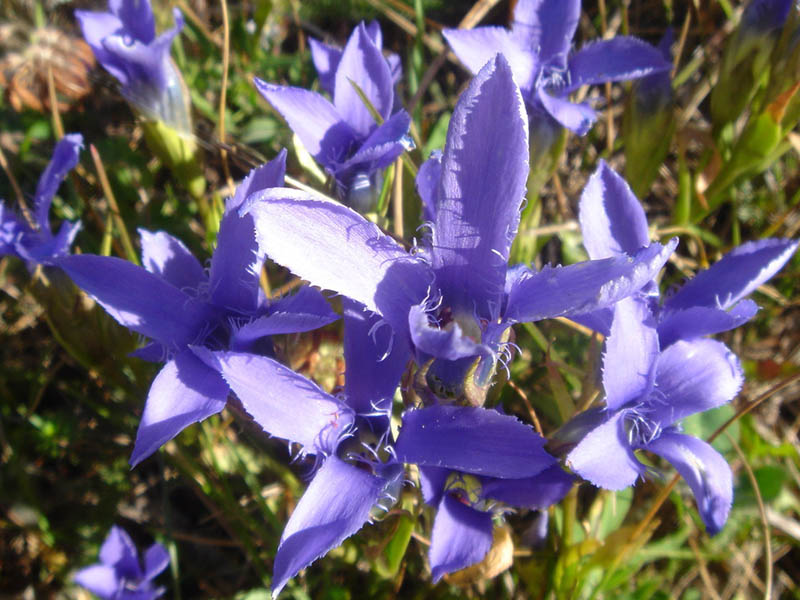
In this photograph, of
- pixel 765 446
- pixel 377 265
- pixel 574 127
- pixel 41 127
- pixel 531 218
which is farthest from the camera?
pixel 41 127

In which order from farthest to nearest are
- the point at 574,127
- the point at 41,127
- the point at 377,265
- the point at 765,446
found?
the point at 41,127 < the point at 765,446 < the point at 574,127 < the point at 377,265

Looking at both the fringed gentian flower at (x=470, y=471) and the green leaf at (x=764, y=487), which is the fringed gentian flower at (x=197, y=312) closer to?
the fringed gentian flower at (x=470, y=471)

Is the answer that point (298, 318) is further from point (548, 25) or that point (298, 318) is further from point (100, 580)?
point (100, 580)

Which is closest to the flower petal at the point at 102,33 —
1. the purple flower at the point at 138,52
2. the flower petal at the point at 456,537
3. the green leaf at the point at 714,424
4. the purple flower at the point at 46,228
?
the purple flower at the point at 138,52

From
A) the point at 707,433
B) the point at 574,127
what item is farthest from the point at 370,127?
the point at 707,433

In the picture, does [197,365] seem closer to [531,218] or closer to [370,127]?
[370,127]

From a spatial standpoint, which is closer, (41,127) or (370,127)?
(370,127)
